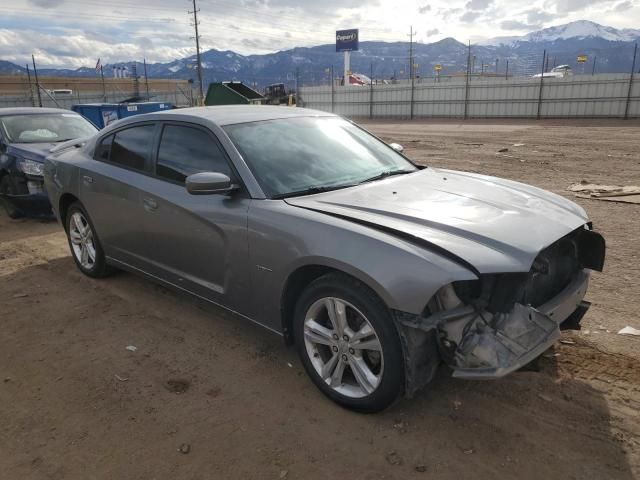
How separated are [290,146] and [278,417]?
1827 millimetres

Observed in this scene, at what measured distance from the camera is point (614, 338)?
12.0ft

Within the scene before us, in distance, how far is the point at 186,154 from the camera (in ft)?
12.6

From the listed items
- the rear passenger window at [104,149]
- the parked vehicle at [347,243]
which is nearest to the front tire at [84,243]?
the parked vehicle at [347,243]

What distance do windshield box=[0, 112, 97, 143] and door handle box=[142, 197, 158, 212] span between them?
534 centimetres

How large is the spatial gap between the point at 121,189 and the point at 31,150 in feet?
14.5

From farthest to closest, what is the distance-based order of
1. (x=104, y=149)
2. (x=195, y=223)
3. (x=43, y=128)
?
(x=43, y=128), (x=104, y=149), (x=195, y=223)

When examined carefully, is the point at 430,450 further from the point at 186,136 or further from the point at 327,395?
the point at 186,136

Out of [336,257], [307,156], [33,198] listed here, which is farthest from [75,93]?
[336,257]

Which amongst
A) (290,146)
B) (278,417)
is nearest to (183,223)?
(290,146)

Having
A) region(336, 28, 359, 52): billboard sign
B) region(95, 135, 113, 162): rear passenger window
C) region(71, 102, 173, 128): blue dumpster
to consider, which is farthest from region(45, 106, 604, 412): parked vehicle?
region(336, 28, 359, 52): billboard sign

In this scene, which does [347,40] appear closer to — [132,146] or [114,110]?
[114,110]

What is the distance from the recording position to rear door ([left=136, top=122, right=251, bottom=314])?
3.37 m

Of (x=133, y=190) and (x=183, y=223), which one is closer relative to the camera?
(x=183, y=223)

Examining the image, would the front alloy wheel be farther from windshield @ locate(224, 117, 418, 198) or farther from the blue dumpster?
the blue dumpster
